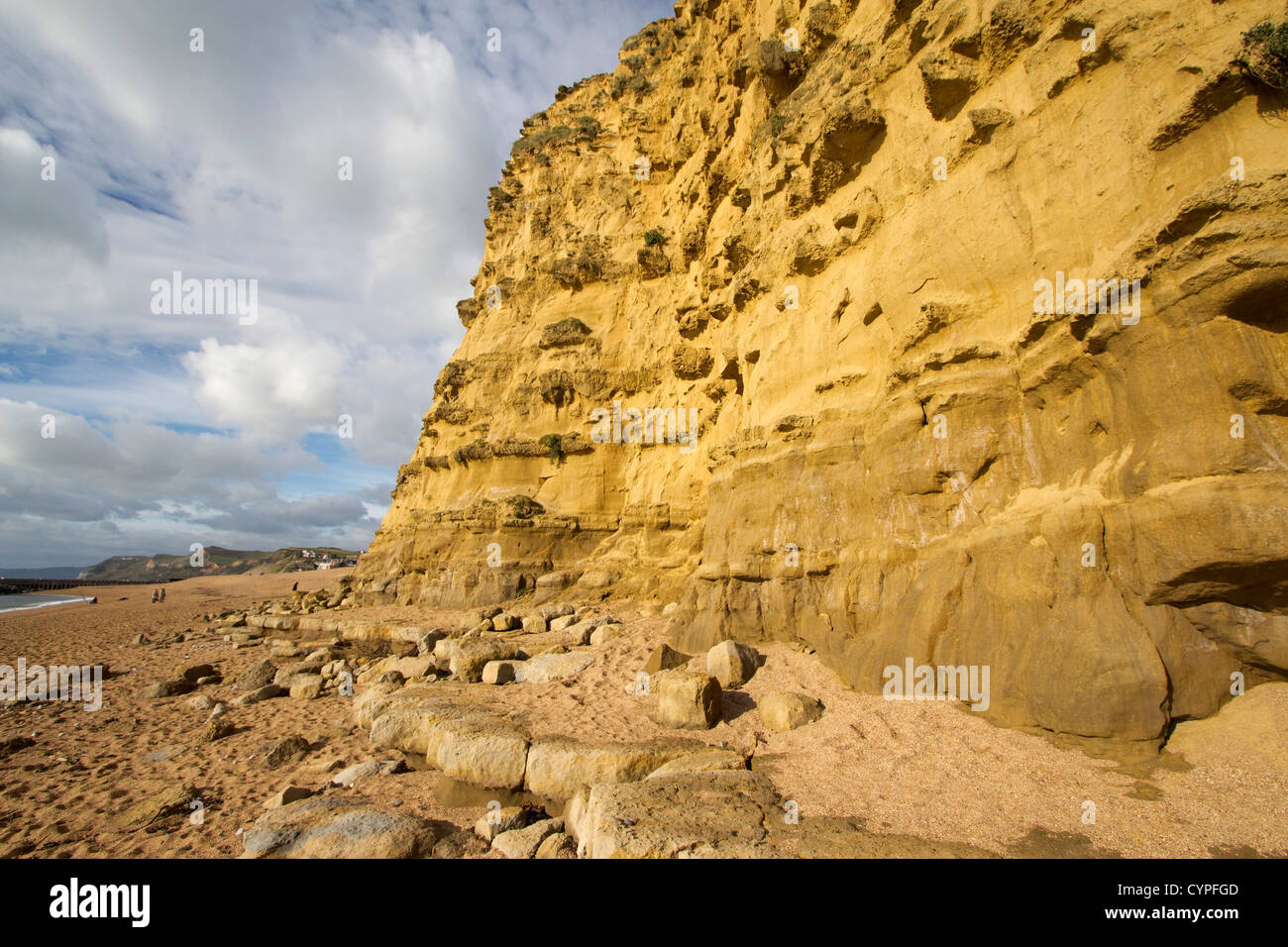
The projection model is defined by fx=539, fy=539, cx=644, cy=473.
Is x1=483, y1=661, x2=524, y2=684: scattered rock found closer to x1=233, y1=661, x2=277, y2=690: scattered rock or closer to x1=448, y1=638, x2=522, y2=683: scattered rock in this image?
x1=448, y1=638, x2=522, y2=683: scattered rock

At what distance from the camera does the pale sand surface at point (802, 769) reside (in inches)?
145

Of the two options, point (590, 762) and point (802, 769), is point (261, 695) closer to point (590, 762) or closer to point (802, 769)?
point (590, 762)

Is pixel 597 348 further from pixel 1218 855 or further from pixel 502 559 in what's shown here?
pixel 1218 855

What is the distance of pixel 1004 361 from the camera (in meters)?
6.25

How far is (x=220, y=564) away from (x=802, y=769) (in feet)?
434

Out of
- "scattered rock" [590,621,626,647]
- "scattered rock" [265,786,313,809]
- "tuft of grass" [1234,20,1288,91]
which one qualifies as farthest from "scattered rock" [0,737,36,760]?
"tuft of grass" [1234,20,1288,91]

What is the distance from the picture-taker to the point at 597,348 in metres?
20.0

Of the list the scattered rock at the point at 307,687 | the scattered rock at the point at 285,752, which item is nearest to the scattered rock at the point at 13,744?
the scattered rock at the point at 307,687

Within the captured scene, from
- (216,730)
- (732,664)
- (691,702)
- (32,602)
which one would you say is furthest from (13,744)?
(32,602)

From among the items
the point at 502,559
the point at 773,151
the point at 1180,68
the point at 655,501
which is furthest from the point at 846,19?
the point at 502,559

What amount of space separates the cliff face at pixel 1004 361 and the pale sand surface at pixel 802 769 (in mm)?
451

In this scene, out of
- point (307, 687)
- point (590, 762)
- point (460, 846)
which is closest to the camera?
point (460, 846)

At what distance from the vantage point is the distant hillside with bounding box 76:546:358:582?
78.1 meters

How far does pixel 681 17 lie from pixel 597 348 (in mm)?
13234
